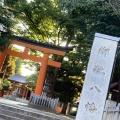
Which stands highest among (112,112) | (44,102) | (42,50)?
(42,50)

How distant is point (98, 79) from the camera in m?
5.39

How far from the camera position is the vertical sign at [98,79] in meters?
5.31

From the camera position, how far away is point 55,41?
21.5 meters

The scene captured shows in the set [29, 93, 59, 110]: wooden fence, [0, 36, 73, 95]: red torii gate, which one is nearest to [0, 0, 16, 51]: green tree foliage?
[0, 36, 73, 95]: red torii gate

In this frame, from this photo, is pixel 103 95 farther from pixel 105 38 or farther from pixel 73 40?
pixel 73 40

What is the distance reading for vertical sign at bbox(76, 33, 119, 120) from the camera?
531cm

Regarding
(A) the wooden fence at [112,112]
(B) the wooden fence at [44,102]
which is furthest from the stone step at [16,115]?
(B) the wooden fence at [44,102]

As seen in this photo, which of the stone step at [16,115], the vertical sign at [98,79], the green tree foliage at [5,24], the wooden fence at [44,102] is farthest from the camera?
the wooden fence at [44,102]

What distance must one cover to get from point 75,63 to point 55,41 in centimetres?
303

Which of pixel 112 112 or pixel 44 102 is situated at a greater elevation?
pixel 112 112

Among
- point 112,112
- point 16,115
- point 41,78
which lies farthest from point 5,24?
point 112,112

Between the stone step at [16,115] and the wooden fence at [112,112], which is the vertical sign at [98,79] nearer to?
the wooden fence at [112,112]

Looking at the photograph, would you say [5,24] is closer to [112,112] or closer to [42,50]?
[42,50]

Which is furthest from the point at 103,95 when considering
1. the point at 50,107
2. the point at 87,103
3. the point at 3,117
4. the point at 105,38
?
the point at 50,107
